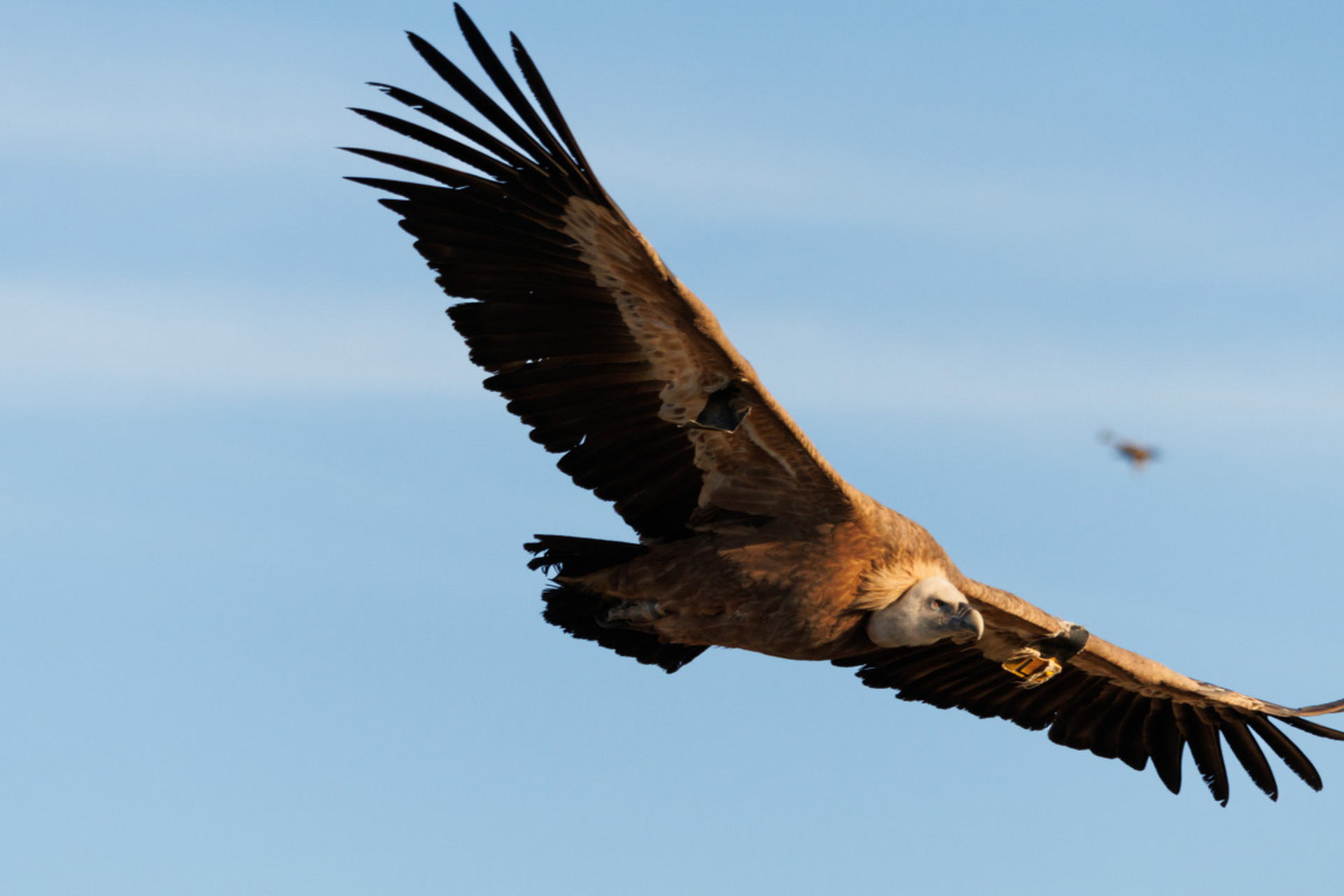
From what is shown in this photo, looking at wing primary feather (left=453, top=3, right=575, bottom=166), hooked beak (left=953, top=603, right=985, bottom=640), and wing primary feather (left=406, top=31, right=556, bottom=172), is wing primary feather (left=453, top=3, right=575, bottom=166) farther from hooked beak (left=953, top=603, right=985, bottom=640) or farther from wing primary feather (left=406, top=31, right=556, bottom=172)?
hooked beak (left=953, top=603, right=985, bottom=640)

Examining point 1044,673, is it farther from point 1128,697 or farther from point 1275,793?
point 1275,793

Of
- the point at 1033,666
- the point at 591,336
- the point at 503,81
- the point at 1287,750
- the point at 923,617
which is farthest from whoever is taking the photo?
the point at 1287,750

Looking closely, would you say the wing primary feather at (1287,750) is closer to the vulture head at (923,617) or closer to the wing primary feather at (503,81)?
the vulture head at (923,617)

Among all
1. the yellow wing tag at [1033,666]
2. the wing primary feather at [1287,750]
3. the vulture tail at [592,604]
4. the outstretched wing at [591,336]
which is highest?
the outstretched wing at [591,336]

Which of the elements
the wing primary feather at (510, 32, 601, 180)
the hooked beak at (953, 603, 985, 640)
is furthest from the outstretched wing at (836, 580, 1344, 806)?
the wing primary feather at (510, 32, 601, 180)

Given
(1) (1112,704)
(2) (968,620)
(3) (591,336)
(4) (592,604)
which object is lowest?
(1) (1112,704)

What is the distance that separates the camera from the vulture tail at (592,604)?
898cm

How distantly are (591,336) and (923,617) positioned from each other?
2.48m

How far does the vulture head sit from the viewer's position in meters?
9.16

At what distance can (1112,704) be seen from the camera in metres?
11.4

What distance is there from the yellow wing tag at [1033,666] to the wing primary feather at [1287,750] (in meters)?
1.67

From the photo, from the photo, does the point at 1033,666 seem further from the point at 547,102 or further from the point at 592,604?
the point at 547,102

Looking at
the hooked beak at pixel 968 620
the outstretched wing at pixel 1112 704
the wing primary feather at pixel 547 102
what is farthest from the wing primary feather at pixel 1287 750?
the wing primary feather at pixel 547 102

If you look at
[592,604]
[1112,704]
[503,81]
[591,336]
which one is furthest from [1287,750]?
[503,81]
